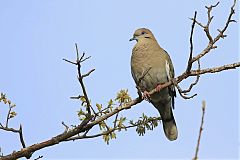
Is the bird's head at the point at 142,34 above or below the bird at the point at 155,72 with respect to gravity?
above

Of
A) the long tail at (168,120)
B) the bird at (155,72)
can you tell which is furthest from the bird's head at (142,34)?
the long tail at (168,120)

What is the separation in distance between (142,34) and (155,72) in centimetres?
96

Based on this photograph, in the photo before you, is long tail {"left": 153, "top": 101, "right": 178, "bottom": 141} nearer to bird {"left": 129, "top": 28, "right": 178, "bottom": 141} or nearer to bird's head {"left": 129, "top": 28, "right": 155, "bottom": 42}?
bird {"left": 129, "top": 28, "right": 178, "bottom": 141}

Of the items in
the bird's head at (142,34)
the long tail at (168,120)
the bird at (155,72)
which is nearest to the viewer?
the bird at (155,72)

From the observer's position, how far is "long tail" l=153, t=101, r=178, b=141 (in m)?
5.48

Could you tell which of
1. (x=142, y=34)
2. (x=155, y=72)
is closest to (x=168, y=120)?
(x=155, y=72)

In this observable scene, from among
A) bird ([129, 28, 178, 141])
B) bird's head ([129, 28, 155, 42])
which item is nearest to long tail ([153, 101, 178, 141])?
bird ([129, 28, 178, 141])

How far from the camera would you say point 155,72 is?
5.12 metres

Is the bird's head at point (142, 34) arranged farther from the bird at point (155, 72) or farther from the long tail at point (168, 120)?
the long tail at point (168, 120)

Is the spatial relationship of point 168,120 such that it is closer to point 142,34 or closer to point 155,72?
point 155,72

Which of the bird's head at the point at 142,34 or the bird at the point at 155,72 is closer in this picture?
the bird at the point at 155,72

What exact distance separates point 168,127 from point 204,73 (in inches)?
101

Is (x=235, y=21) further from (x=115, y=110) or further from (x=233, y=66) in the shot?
(x=115, y=110)

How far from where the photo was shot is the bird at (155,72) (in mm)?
5129
